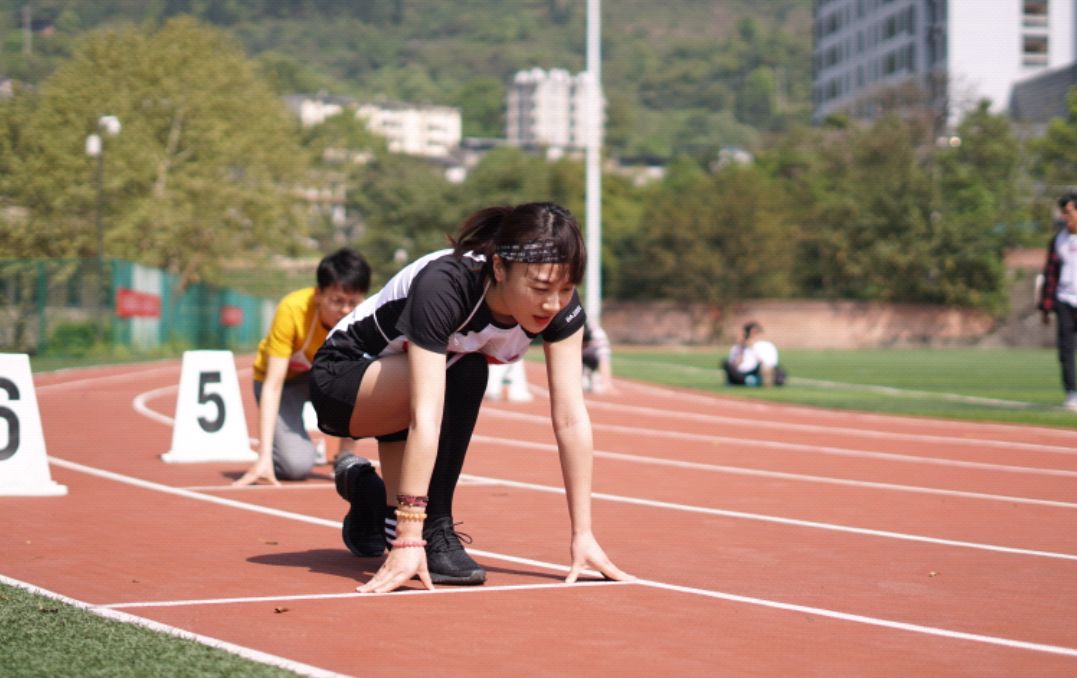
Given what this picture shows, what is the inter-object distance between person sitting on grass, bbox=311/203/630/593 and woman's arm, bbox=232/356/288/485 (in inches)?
113

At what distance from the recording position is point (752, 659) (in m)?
4.72

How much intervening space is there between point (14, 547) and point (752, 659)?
11.9 ft

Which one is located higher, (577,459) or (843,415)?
(577,459)

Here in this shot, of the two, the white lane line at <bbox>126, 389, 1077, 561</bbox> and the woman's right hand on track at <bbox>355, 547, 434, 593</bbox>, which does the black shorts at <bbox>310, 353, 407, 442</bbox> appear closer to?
the woman's right hand on track at <bbox>355, 547, 434, 593</bbox>

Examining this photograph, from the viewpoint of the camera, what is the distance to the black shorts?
6039 mm

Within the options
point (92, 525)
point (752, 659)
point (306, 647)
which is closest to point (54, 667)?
point (306, 647)

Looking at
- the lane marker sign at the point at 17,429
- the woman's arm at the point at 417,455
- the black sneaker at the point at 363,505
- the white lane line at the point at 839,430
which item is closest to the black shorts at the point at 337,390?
the black sneaker at the point at 363,505

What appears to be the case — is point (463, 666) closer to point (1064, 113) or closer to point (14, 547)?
point (14, 547)

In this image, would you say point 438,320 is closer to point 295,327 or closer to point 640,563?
point 640,563

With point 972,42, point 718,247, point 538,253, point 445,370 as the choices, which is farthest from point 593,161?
point 972,42

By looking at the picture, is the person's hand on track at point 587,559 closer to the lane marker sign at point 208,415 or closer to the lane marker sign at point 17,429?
the lane marker sign at point 17,429

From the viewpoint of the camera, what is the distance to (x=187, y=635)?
484 centimetres

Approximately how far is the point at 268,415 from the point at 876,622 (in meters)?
4.79

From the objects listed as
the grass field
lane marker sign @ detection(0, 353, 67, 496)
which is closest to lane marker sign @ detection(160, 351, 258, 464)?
lane marker sign @ detection(0, 353, 67, 496)
